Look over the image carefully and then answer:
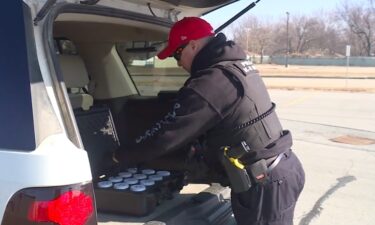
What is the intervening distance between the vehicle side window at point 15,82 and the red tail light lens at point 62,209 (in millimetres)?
217

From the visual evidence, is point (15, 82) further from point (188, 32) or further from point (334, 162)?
point (334, 162)

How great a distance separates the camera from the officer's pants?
2.67 meters

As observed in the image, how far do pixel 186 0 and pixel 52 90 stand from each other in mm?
1596

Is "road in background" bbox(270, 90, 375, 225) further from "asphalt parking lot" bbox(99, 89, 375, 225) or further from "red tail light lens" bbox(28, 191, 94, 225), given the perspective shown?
"red tail light lens" bbox(28, 191, 94, 225)

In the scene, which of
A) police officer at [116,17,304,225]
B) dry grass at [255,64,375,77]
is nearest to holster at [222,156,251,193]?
police officer at [116,17,304,225]

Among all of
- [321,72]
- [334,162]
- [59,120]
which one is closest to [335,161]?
[334,162]

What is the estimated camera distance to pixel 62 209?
1.92 metres

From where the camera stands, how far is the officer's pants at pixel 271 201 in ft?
8.75

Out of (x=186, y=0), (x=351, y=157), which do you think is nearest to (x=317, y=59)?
(x=351, y=157)

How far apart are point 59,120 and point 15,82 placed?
0.22m

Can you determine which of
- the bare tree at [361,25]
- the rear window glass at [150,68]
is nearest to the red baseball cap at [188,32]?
the rear window glass at [150,68]

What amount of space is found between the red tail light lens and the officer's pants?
103cm

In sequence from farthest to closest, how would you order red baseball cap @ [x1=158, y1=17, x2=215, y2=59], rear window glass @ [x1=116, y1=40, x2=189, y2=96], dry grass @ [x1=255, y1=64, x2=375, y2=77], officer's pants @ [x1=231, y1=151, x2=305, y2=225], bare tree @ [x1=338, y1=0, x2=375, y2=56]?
bare tree @ [x1=338, y1=0, x2=375, y2=56]
dry grass @ [x1=255, y1=64, x2=375, y2=77]
rear window glass @ [x1=116, y1=40, x2=189, y2=96]
red baseball cap @ [x1=158, y1=17, x2=215, y2=59]
officer's pants @ [x1=231, y1=151, x2=305, y2=225]

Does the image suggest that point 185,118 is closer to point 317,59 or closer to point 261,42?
point 317,59
